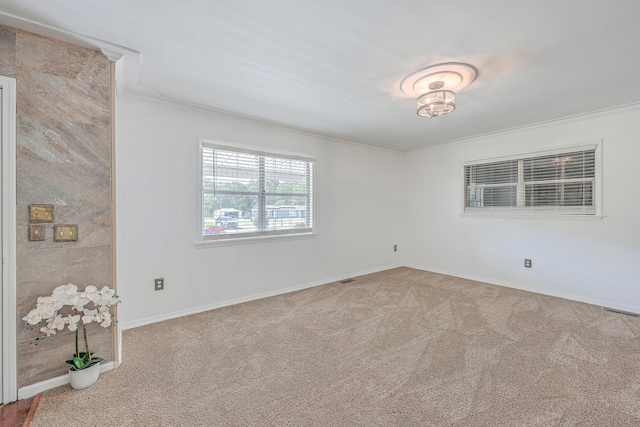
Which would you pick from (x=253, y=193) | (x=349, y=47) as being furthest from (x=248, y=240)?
(x=349, y=47)

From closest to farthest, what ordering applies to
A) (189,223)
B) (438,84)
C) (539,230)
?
(438,84) → (189,223) → (539,230)

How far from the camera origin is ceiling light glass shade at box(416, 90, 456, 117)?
8.36ft

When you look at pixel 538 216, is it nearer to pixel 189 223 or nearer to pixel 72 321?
pixel 189 223

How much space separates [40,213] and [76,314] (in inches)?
28.9

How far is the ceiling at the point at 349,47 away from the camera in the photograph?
1663 mm

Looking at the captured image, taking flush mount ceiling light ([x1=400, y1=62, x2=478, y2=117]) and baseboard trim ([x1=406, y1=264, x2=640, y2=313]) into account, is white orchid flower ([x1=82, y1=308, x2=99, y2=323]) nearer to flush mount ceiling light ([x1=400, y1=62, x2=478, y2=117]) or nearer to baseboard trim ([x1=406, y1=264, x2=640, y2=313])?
flush mount ceiling light ([x1=400, y1=62, x2=478, y2=117])

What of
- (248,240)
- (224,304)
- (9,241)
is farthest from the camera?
(248,240)

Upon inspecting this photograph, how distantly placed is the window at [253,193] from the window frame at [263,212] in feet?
0.04

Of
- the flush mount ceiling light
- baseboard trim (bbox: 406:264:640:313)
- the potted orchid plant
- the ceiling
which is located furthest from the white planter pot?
baseboard trim (bbox: 406:264:640:313)

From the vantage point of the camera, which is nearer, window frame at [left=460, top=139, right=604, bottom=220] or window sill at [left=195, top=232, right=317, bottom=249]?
window sill at [left=195, top=232, right=317, bottom=249]

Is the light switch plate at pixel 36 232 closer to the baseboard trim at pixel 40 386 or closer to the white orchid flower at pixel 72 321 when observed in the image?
the white orchid flower at pixel 72 321

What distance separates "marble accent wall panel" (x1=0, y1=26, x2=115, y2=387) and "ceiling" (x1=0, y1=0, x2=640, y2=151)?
17 centimetres

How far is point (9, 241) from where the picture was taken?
1.76 m

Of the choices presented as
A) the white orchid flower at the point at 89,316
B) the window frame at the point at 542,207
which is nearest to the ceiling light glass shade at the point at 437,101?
the window frame at the point at 542,207
